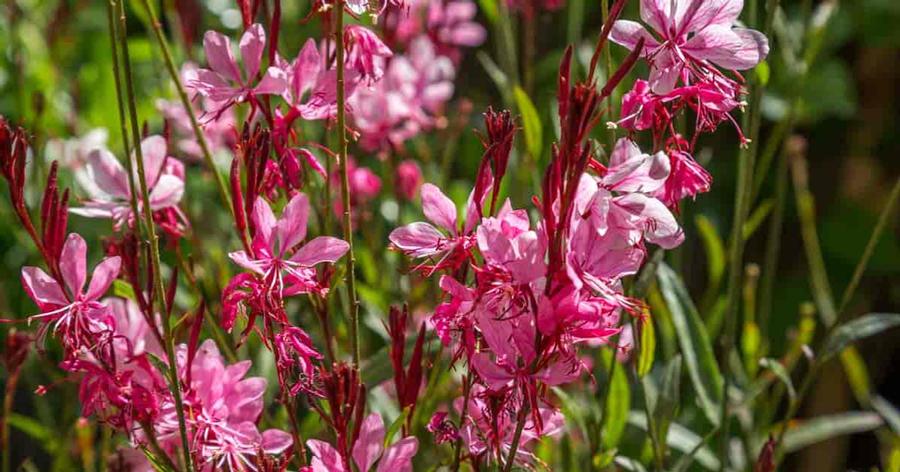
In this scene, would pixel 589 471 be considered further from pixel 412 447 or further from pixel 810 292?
pixel 810 292

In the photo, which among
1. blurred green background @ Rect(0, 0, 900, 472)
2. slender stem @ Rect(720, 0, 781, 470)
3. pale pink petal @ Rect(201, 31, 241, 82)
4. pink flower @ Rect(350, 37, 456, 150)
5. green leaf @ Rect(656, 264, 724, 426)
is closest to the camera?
pale pink petal @ Rect(201, 31, 241, 82)

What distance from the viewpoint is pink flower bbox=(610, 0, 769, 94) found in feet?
1.56

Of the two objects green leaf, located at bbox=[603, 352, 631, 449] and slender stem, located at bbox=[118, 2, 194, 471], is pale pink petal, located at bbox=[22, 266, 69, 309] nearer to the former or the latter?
slender stem, located at bbox=[118, 2, 194, 471]

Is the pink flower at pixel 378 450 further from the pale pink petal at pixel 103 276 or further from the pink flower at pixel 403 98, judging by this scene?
the pink flower at pixel 403 98

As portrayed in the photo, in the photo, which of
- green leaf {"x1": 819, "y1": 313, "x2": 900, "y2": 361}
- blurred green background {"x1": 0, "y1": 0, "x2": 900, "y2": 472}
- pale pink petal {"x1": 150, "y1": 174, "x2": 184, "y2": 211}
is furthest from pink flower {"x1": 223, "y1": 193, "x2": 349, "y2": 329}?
blurred green background {"x1": 0, "y1": 0, "x2": 900, "y2": 472}

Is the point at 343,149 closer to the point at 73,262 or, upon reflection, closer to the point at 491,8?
the point at 73,262

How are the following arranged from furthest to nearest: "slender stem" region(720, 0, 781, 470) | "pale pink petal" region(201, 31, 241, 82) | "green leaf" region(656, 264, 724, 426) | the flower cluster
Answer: "green leaf" region(656, 264, 724, 426) → "slender stem" region(720, 0, 781, 470) → "pale pink petal" region(201, 31, 241, 82) → the flower cluster

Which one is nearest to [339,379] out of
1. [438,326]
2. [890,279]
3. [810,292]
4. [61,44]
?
[438,326]

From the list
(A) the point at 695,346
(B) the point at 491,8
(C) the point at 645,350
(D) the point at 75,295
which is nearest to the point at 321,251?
(D) the point at 75,295

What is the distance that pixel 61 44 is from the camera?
1470mm

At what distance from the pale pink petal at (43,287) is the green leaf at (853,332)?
48 centimetres

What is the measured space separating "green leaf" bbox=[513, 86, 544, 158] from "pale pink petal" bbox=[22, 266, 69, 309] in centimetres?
34

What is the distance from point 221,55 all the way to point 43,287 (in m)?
0.14

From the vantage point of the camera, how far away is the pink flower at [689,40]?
474mm
